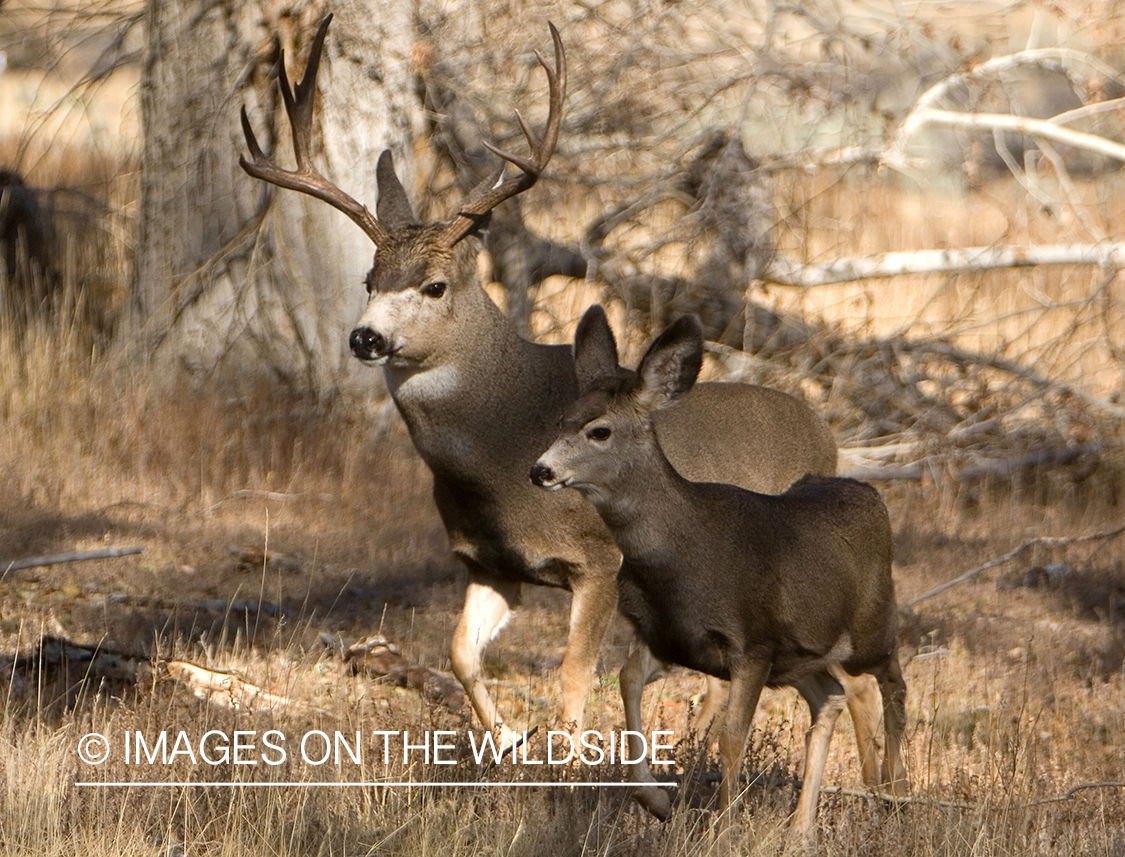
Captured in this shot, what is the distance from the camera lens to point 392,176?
693 cm

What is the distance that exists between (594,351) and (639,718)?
1118mm

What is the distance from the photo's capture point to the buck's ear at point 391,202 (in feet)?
22.4

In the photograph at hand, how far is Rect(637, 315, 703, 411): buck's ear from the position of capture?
4.74 metres

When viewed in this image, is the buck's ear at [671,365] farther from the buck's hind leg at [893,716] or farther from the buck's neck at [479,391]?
the buck's neck at [479,391]

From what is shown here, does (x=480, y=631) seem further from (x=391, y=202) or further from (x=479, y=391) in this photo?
(x=391, y=202)

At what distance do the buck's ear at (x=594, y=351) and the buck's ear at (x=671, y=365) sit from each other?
0.26 meters

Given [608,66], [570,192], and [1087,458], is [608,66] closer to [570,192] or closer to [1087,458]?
[570,192]

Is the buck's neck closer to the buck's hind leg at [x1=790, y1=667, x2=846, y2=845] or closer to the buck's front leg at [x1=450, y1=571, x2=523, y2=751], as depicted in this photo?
the buck's front leg at [x1=450, y1=571, x2=523, y2=751]

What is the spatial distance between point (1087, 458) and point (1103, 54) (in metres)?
2.75

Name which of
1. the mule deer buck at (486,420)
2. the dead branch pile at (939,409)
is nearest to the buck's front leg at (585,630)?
the mule deer buck at (486,420)

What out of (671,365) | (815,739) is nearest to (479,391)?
(671,365)

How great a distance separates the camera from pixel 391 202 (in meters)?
6.88

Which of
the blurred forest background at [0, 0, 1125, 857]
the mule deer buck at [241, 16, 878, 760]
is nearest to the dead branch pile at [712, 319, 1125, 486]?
the blurred forest background at [0, 0, 1125, 857]

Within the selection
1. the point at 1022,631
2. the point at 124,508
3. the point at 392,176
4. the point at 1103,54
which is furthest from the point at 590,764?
the point at 1103,54
